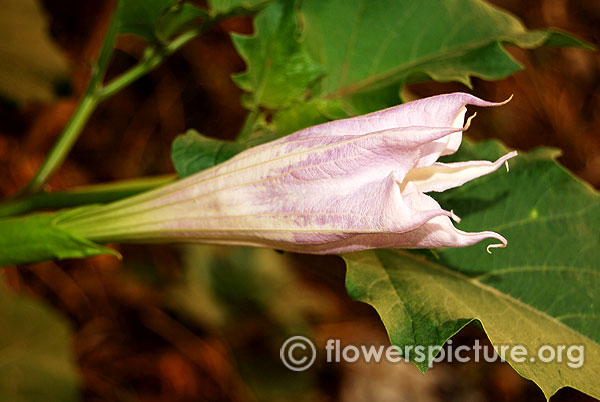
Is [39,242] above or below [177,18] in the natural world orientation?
below

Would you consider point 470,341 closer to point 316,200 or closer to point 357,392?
point 357,392

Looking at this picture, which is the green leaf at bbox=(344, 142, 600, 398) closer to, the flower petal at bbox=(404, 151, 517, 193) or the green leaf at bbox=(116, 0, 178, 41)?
the flower petal at bbox=(404, 151, 517, 193)

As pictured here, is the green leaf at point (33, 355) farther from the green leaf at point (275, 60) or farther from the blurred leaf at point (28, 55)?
the green leaf at point (275, 60)

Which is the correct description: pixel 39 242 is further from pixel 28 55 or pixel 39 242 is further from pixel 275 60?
pixel 28 55

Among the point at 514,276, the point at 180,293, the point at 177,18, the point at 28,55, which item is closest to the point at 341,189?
the point at 514,276

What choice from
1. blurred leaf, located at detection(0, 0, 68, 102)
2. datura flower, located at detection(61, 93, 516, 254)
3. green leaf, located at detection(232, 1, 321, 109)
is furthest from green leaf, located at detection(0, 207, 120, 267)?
blurred leaf, located at detection(0, 0, 68, 102)

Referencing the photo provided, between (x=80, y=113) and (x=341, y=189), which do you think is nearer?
(x=341, y=189)
